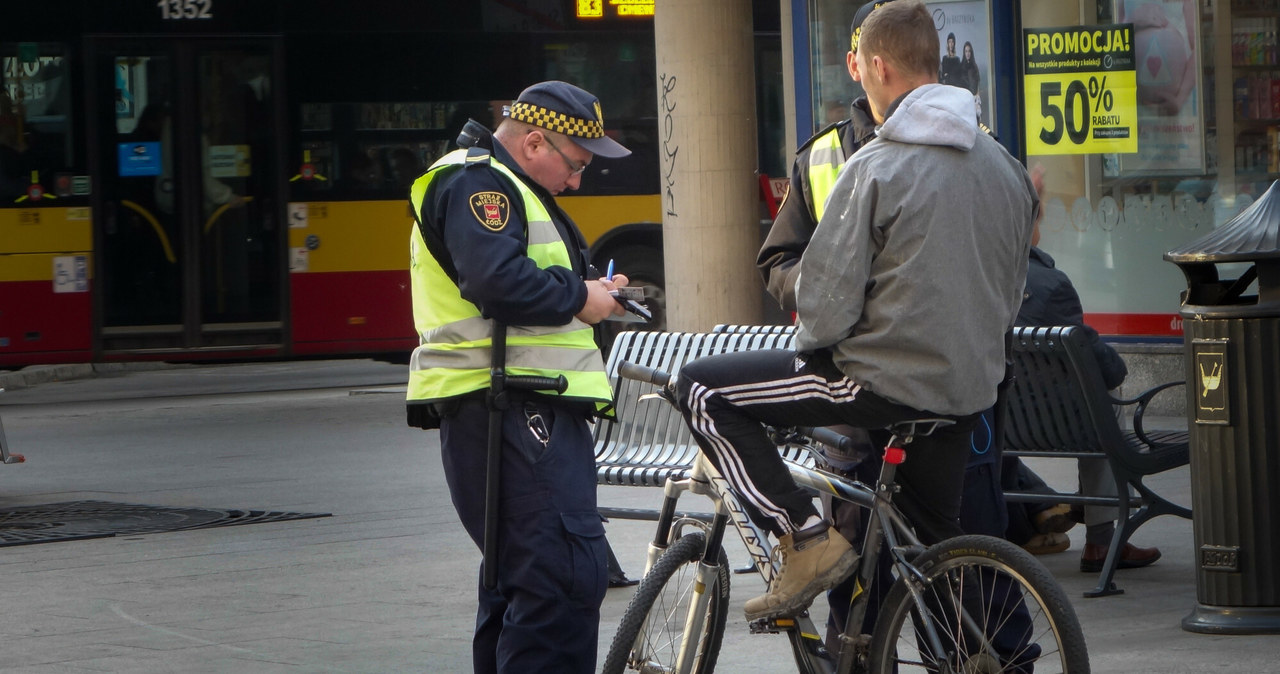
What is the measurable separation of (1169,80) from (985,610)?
26.1 ft

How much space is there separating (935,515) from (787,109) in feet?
26.9

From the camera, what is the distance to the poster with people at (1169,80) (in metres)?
11.3

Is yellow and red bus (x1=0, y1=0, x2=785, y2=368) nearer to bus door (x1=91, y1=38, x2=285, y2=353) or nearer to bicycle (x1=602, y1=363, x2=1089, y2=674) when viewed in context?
bus door (x1=91, y1=38, x2=285, y2=353)

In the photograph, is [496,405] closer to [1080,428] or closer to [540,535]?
[540,535]

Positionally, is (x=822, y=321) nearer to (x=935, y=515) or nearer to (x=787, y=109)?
(x=935, y=515)

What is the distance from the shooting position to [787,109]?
12.3 m

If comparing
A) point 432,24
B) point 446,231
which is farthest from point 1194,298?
point 432,24

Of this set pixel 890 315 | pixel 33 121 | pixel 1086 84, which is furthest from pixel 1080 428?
pixel 33 121

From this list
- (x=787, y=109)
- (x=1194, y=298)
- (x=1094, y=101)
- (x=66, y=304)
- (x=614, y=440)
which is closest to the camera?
(x=1194, y=298)

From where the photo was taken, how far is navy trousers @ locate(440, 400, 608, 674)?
4250mm

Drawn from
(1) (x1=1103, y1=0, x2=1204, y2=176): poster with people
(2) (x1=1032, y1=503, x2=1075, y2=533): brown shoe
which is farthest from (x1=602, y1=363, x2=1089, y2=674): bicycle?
(1) (x1=1103, y1=0, x2=1204, y2=176): poster with people

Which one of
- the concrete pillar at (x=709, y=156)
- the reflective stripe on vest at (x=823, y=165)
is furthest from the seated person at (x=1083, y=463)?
the concrete pillar at (x=709, y=156)

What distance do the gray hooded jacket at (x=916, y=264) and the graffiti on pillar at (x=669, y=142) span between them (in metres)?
8.08

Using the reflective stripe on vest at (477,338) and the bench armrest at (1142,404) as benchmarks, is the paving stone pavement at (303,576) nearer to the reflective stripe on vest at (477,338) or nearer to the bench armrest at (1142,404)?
the bench armrest at (1142,404)
